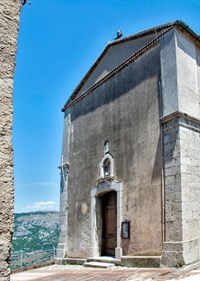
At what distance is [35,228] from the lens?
75.9 metres

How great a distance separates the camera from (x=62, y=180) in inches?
529

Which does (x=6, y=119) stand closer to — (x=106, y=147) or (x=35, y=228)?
(x=106, y=147)

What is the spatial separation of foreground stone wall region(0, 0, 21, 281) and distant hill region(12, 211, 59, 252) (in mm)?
62025

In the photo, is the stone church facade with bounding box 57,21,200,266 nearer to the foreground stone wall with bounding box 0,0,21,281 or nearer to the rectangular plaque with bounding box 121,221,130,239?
the rectangular plaque with bounding box 121,221,130,239

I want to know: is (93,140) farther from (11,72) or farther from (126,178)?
(11,72)

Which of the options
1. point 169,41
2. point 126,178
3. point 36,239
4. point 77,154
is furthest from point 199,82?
point 36,239

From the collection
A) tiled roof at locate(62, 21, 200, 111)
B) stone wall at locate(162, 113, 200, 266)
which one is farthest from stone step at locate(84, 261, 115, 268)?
tiled roof at locate(62, 21, 200, 111)

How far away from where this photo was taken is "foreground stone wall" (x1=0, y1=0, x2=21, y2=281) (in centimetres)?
146

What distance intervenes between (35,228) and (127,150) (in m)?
A: 70.8

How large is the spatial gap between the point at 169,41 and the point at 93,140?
15.0 ft

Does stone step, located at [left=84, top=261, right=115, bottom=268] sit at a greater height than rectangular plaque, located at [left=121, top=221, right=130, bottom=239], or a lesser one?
lesser

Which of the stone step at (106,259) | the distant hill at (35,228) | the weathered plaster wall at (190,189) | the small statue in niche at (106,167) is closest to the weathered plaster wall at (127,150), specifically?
the small statue in niche at (106,167)

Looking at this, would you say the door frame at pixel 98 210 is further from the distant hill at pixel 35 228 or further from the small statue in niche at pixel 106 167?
the distant hill at pixel 35 228

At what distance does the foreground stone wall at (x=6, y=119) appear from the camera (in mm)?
1458
